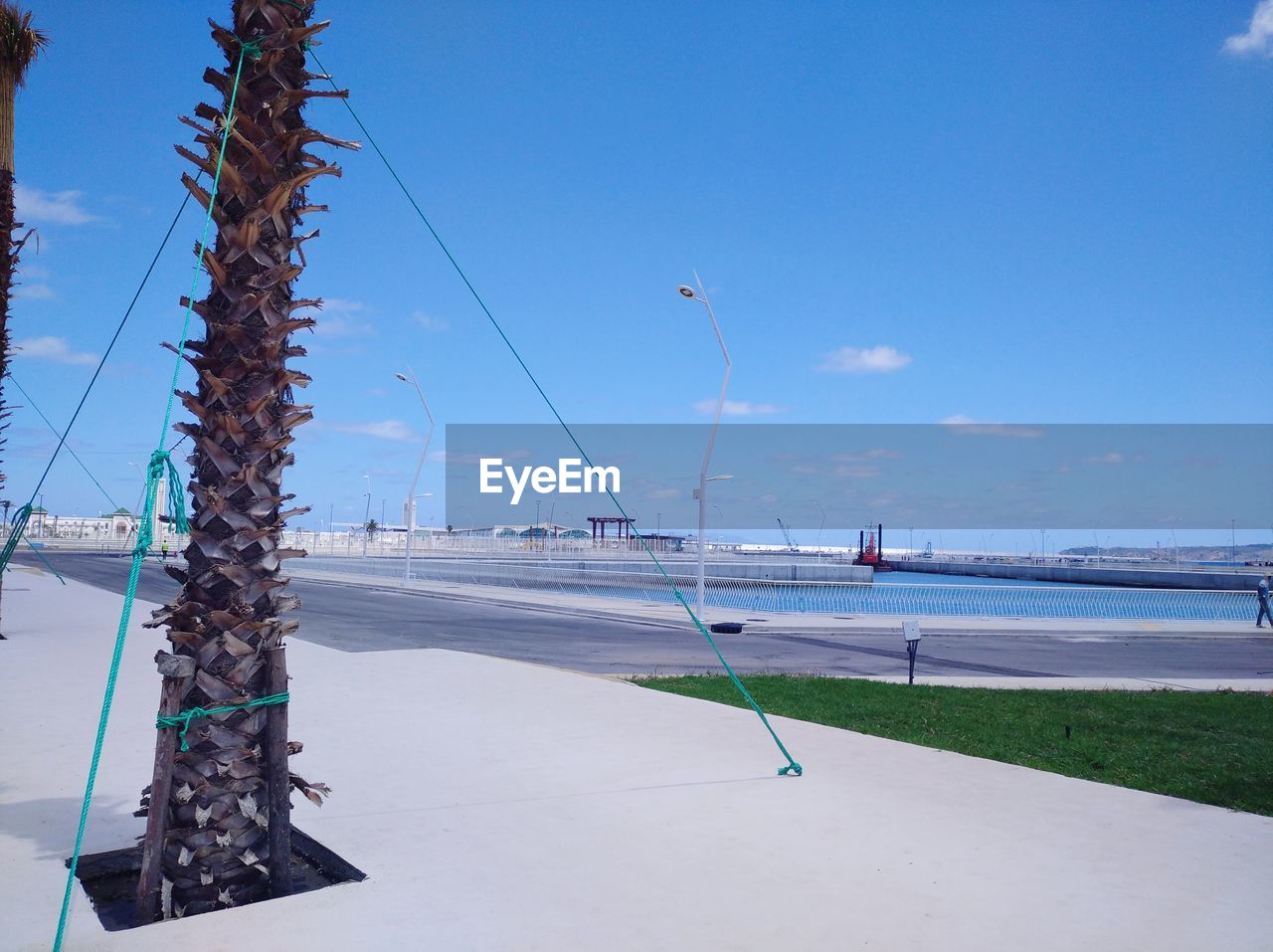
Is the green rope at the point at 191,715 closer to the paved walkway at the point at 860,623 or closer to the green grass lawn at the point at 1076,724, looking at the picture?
the green grass lawn at the point at 1076,724

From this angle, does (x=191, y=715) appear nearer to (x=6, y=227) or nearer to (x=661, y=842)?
(x=661, y=842)

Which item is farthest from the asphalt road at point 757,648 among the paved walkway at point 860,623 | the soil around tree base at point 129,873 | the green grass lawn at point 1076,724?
the soil around tree base at point 129,873

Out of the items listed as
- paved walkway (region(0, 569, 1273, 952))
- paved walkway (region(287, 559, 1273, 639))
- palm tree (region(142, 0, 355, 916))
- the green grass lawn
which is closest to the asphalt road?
paved walkway (region(287, 559, 1273, 639))

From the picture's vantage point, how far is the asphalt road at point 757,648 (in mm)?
16984

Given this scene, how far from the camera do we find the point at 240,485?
4.57m

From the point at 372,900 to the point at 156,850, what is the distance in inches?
43.8

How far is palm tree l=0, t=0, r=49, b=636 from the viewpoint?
11.9 metres

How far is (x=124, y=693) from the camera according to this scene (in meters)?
10.6

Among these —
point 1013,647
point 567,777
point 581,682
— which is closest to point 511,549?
point 1013,647

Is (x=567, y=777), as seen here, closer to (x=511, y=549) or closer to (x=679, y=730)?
(x=679, y=730)

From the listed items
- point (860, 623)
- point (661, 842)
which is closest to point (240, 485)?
point (661, 842)

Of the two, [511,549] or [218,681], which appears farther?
[511,549]

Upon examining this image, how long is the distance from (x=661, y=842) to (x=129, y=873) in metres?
3.21

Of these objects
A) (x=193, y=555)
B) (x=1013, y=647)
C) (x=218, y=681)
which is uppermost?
(x=193, y=555)
